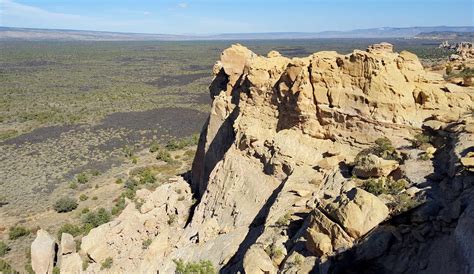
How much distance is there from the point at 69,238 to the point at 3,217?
498 inches

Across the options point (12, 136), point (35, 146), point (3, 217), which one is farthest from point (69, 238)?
point (12, 136)

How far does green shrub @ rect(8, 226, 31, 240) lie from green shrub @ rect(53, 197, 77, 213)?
3966mm

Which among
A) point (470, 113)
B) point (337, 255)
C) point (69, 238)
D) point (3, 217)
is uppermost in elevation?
point (470, 113)

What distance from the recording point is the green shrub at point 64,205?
117 feet

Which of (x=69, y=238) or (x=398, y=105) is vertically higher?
(x=398, y=105)

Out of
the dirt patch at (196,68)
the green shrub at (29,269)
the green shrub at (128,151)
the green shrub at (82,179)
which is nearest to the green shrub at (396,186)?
the green shrub at (29,269)

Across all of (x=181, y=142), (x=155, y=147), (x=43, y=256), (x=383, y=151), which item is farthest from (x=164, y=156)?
(x=383, y=151)

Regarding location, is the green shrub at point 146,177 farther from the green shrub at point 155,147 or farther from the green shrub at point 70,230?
the green shrub at point 70,230

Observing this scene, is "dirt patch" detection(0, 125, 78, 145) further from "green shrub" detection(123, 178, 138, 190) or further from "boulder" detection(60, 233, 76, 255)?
"boulder" detection(60, 233, 76, 255)

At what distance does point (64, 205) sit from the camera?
35969 mm

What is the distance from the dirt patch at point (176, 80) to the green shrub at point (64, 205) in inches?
3268

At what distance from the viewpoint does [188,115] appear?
7550 centimetres

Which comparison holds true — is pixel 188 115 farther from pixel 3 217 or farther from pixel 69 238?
pixel 69 238

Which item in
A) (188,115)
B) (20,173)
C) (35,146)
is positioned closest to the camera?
(20,173)
